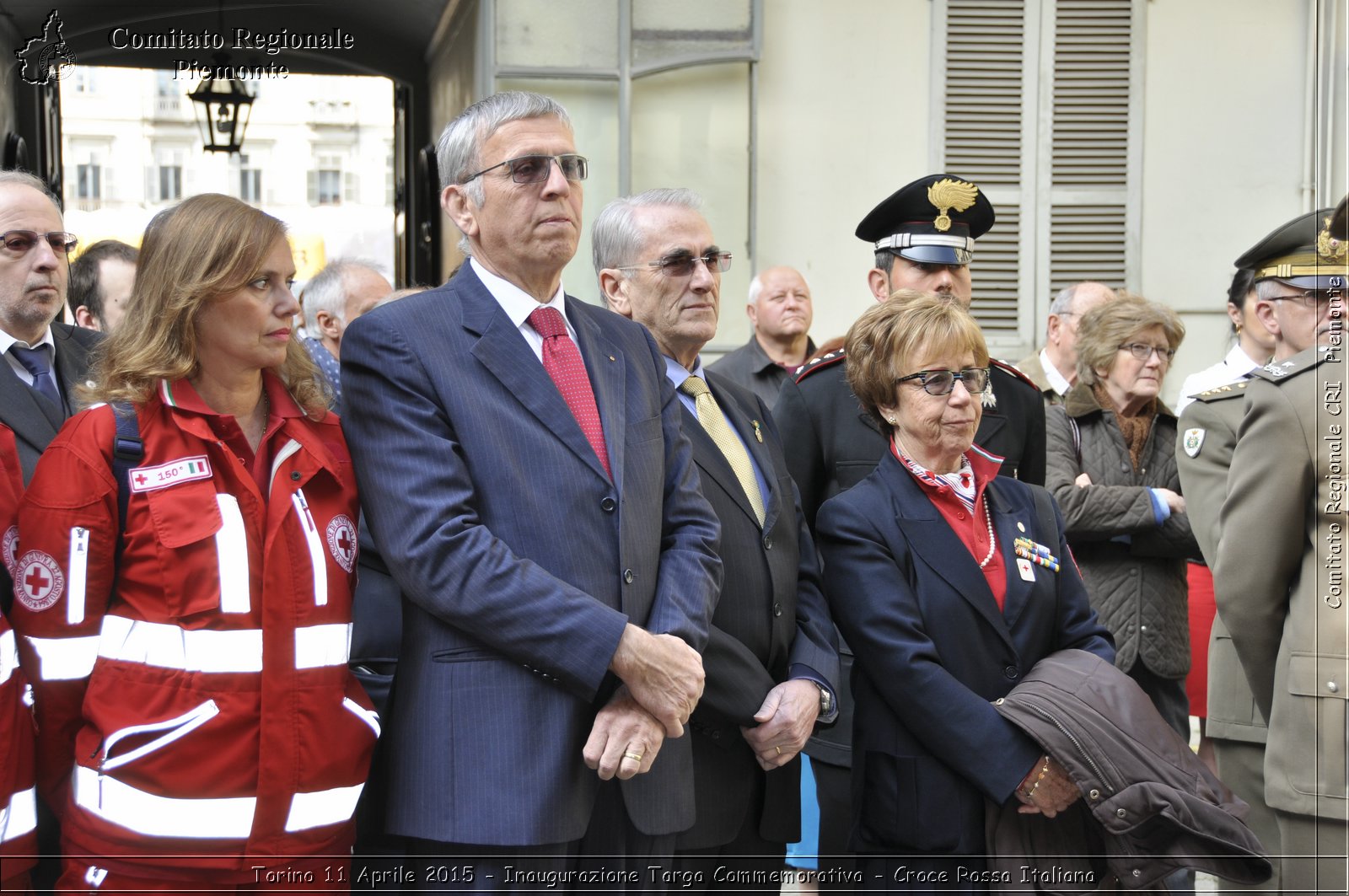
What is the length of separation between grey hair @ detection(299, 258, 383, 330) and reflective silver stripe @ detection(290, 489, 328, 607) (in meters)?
3.08

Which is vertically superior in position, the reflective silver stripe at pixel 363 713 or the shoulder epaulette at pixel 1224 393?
the shoulder epaulette at pixel 1224 393

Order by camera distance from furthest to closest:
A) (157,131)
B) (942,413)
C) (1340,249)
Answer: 1. (157,131)
2. (1340,249)
3. (942,413)

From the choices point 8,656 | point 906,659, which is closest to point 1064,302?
point 906,659

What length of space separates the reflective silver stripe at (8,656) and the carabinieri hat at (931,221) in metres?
2.69

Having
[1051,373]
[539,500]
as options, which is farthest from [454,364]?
[1051,373]

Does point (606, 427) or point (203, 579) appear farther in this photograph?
point (606, 427)

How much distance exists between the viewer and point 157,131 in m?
44.9

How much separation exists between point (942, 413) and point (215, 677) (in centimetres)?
167

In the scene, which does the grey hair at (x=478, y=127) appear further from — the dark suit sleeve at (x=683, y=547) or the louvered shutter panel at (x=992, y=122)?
the louvered shutter panel at (x=992, y=122)

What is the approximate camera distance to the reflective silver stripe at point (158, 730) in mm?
2414

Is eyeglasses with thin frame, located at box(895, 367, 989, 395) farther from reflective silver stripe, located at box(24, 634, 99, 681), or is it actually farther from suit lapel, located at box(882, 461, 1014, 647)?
reflective silver stripe, located at box(24, 634, 99, 681)

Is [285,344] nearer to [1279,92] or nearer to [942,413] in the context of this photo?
Result: [942,413]

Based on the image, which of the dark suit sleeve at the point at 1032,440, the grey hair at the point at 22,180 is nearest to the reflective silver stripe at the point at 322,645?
the grey hair at the point at 22,180

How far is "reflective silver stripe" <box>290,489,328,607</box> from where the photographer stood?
2.59 meters
